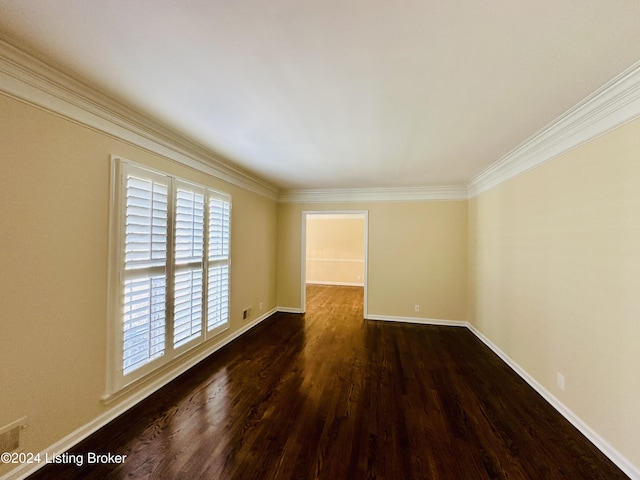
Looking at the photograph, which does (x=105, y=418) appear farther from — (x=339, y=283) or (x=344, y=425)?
(x=339, y=283)

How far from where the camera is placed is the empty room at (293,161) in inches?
50.8

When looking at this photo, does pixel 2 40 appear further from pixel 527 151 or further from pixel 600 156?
pixel 527 151

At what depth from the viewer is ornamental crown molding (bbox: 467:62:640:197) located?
1571 millimetres

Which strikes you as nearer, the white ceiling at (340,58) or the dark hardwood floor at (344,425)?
the white ceiling at (340,58)

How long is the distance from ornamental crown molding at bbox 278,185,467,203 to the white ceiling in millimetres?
2116

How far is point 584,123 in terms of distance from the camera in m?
1.94

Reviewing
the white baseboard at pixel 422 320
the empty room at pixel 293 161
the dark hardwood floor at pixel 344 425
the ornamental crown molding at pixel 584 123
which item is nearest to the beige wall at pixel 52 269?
the empty room at pixel 293 161

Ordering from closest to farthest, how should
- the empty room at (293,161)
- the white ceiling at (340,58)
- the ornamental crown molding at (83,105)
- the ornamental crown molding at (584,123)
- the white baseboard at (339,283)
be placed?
the white ceiling at (340,58)
the empty room at (293,161)
the ornamental crown molding at (83,105)
the ornamental crown molding at (584,123)
the white baseboard at (339,283)

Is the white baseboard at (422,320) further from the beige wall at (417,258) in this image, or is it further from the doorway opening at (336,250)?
the doorway opening at (336,250)

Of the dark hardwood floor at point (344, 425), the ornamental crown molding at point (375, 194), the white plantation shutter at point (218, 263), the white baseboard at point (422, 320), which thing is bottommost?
the dark hardwood floor at point (344, 425)

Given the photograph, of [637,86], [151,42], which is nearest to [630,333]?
[637,86]

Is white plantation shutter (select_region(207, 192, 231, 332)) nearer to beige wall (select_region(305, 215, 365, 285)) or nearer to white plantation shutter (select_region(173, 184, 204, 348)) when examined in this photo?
white plantation shutter (select_region(173, 184, 204, 348))

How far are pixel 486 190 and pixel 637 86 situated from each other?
230cm

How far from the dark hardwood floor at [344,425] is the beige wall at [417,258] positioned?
1.38 meters
